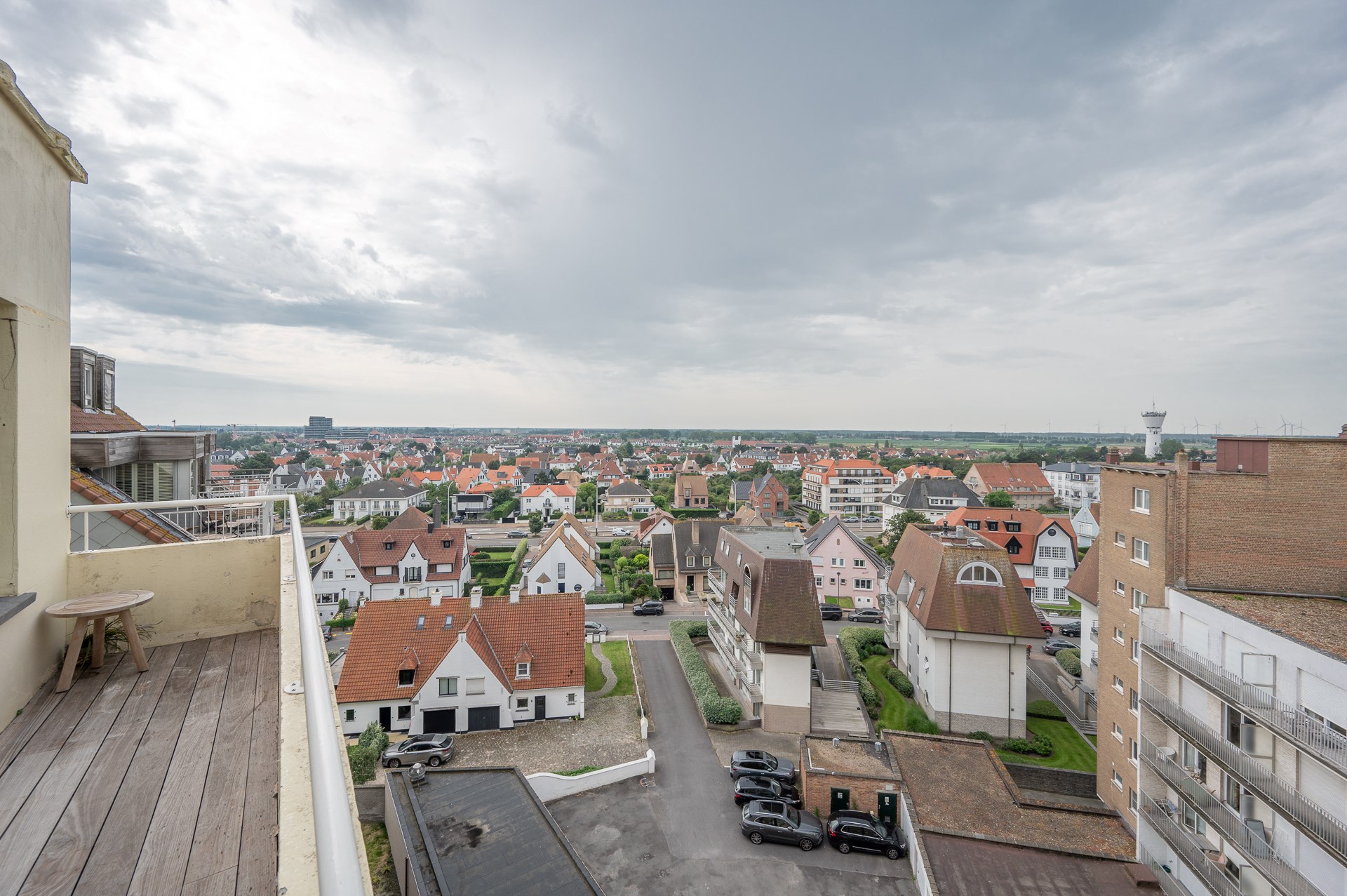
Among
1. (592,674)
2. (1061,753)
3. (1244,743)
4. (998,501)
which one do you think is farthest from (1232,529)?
(998,501)

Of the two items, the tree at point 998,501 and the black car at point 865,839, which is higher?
the tree at point 998,501

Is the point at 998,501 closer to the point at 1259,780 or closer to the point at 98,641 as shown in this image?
the point at 1259,780

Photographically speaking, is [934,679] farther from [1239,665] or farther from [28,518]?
[28,518]

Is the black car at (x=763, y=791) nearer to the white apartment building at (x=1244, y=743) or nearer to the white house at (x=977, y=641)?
the white house at (x=977, y=641)

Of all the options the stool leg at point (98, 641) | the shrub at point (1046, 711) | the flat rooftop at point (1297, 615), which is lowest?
the shrub at point (1046, 711)

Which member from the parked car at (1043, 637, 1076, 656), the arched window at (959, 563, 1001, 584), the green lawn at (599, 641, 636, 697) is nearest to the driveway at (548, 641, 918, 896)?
the green lawn at (599, 641, 636, 697)

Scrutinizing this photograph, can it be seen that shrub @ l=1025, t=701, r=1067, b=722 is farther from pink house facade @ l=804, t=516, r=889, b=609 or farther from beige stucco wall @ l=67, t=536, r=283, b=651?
beige stucco wall @ l=67, t=536, r=283, b=651

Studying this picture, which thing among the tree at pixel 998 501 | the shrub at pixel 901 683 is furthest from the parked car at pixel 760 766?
the tree at pixel 998 501
